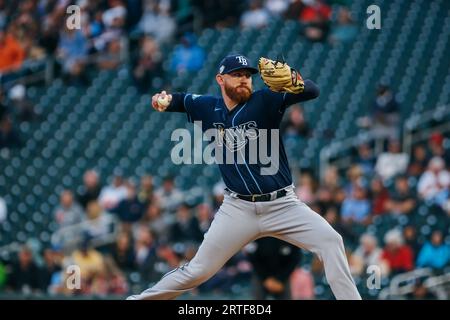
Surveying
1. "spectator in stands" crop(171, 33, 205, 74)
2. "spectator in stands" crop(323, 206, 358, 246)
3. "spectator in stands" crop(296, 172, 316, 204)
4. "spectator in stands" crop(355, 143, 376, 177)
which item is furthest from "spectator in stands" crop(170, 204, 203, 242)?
"spectator in stands" crop(171, 33, 205, 74)

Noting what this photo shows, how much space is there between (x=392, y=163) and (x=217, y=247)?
23.8 ft

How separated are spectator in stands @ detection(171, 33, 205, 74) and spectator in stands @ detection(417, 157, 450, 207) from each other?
4.42 metres

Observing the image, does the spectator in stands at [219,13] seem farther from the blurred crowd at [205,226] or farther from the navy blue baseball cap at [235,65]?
the navy blue baseball cap at [235,65]

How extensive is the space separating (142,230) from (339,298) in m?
6.35

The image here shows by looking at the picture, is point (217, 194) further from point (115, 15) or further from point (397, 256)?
point (115, 15)

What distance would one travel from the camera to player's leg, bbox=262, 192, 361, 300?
6.30m

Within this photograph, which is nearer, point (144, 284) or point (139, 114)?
point (144, 284)

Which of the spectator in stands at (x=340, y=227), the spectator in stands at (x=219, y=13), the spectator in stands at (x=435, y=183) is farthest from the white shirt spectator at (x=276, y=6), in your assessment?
the spectator in stands at (x=340, y=227)

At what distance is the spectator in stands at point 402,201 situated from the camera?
1241 cm

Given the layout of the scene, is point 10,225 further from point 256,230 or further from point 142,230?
point 256,230

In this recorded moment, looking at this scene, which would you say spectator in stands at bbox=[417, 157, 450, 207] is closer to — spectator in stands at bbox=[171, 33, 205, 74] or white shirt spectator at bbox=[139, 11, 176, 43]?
spectator in stands at bbox=[171, 33, 205, 74]

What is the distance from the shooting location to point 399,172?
43.5 feet

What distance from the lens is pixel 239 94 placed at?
6520 millimetres
